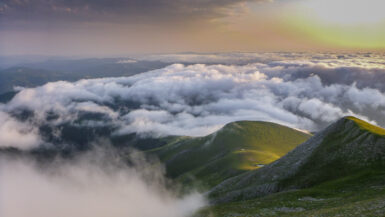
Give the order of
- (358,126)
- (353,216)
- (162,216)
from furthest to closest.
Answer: (358,126), (162,216), (353,216)

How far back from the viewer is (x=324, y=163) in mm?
77312

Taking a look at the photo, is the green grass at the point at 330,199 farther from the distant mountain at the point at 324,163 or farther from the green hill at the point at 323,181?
the distant mountain at the point at 324,163

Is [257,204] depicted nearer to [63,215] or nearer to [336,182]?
[336,182]

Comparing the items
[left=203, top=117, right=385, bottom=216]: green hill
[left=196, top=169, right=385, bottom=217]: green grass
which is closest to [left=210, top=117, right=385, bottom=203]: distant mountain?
[left=203, top=117, right=385, bottom=216]: green hill

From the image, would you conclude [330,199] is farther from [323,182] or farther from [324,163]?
[324,163]

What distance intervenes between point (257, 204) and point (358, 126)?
46.6 m

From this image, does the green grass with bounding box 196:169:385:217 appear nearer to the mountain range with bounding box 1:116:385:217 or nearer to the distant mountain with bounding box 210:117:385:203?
the mountain range with bounding box 1:116:385:217

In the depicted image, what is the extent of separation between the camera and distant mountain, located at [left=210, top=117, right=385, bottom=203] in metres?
68.6

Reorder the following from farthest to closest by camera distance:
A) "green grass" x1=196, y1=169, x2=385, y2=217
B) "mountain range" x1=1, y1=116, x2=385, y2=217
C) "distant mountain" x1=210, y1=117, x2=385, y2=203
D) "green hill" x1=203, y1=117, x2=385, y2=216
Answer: "distant mountain" x1=210, y1=117, x2=385, y2=203
"green hill" x1=203, y1=117, x2=385, y2=216
"mountain range" x1=1, y1=116, x2=385, y2=217
"green grass" x1=196, y1=169, x2=385, y2=217

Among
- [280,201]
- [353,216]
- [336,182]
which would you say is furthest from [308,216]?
[336,182]

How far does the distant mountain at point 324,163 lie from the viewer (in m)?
68.6

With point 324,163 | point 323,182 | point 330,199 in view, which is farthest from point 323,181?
point 330,199

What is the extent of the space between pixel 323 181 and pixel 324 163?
9.03 meters

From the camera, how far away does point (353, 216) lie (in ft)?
121
